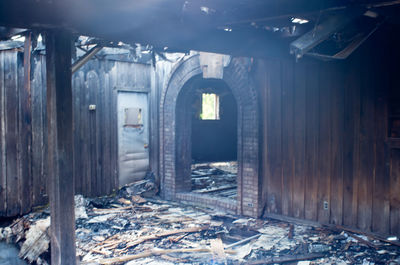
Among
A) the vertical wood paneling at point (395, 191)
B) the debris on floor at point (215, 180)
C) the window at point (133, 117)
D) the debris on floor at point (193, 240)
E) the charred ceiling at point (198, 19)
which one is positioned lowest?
the debris on floor at point (193, 240)

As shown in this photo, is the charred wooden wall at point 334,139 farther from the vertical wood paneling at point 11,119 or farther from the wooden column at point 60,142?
the vertical wood paneling at point 11,119

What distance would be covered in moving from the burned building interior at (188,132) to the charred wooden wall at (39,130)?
28mm

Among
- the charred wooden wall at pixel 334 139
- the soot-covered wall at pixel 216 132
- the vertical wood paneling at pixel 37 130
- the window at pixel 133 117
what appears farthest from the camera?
the soot-covered wall at pixel 216 132

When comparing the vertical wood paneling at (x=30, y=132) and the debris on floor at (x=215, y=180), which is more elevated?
the vertical wood paneling at (x=30, y=132)

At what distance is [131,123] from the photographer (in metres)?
9.88

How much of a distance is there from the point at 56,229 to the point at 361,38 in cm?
426

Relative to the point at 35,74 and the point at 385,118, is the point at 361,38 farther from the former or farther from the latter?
the point at 35,74

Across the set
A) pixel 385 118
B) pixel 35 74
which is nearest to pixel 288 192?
pixel 385 118

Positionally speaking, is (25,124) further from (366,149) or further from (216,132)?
(216,132)

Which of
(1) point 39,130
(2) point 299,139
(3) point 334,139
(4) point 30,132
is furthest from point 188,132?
(3) point 334,139

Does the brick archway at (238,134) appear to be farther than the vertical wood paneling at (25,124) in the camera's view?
No

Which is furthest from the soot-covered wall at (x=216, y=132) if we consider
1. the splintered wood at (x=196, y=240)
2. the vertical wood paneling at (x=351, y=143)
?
the vertical wood paneling at (x=351, y=143)

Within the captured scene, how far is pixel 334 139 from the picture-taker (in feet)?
21.1

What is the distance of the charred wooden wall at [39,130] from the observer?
761 cm
